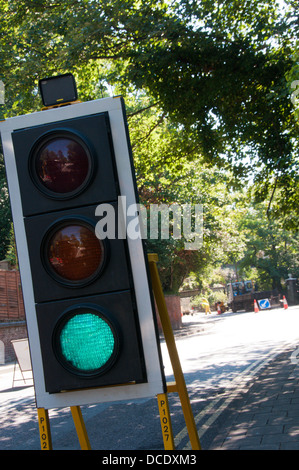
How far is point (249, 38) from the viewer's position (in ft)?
33.2

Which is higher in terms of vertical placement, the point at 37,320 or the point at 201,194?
the point at 201,194

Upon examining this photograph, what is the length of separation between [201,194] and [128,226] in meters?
27.2

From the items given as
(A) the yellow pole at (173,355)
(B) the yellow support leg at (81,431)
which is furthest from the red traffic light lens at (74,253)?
(B) the yellow support leg at (81,431)

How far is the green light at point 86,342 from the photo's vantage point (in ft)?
7.55

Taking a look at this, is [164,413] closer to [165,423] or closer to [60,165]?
[165,423]

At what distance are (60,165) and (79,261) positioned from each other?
0.44m

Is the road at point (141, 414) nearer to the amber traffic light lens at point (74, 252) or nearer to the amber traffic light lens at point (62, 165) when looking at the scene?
the amber traffic light lens at point (74, 252)

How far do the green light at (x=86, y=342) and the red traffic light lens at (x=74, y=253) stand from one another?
174mm

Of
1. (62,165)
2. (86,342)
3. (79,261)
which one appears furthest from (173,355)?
(62,165)

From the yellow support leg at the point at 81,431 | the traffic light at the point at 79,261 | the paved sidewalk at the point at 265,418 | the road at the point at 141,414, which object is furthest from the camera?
the road at the point at 141,414

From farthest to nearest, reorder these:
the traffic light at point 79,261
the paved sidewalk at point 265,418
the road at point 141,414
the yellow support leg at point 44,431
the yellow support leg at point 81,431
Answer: the road at point 141,414 → the paved sidewalk at point 265,418 → the yellow support leg at point 81,431 → the yellow support leg at point 44,431 → the traffic light at point 79,261

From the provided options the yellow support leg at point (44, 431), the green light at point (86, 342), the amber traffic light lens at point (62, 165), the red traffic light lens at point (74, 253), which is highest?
the amber traffic light lens at point (62, 165)
